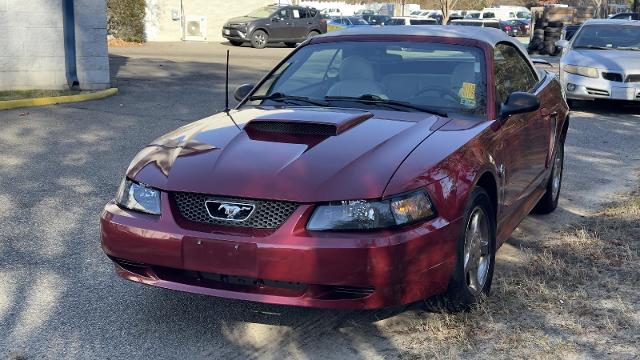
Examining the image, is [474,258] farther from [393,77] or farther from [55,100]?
[55,100]

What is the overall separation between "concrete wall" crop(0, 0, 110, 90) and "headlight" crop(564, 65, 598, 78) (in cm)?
790

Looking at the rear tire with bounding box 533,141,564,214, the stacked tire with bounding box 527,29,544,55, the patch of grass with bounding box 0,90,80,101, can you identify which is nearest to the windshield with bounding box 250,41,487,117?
the rear tire with bounding box 533,141,564,214

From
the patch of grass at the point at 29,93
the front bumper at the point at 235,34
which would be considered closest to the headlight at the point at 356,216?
the patch of grass at the point at 29,93

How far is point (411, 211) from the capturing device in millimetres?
3736

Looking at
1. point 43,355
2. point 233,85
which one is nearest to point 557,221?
point 43,355

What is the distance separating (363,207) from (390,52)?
78.5 inches

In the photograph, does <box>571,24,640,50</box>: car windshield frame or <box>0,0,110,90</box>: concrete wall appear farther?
<box>571,24,640,50</box>: car windshield frame

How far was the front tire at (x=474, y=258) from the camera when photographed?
407cm

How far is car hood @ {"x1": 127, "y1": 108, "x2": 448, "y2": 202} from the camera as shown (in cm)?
371

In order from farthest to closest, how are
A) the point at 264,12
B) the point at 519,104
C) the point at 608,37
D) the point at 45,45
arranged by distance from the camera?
1. the point at 264,12
2. the point at 608,37
3. the point at 45,45
4. the point at 519,104

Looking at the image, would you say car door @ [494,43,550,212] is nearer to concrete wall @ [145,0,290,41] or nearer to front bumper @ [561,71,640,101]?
front bumper @ [561,71,640,101]

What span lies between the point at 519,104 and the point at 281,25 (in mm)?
25221

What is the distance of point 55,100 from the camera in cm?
1206

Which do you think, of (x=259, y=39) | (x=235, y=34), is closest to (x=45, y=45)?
(x=235, y=34)
